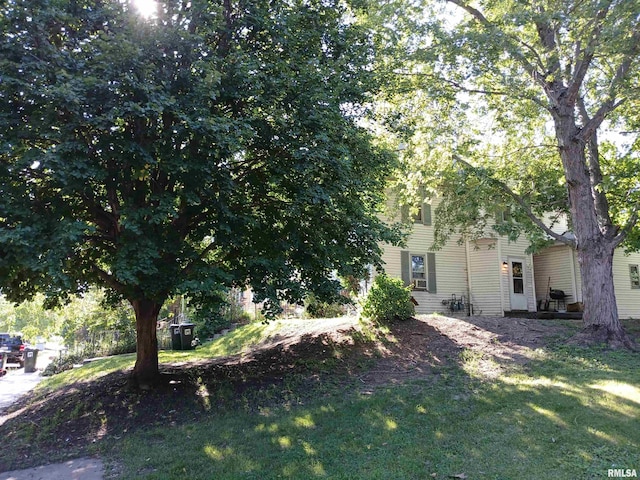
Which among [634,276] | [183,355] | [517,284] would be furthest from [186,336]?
[634,276]

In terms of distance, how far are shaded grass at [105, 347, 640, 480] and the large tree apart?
2.08 metres

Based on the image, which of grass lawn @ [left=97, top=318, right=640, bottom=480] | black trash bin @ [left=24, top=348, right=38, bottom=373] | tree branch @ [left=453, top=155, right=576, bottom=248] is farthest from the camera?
black trash bin @ [left=24, top=348, right=38, bottom=373]

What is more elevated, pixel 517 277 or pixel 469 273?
pixel 469 273

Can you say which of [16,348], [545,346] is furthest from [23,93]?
[16,348]

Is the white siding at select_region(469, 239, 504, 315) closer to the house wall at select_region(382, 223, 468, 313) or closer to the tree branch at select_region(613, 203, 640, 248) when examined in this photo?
the house wall at select_region(382, 223, 468, 313)

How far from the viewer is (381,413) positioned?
277 inches

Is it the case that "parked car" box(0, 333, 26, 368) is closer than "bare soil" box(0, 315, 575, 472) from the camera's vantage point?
No

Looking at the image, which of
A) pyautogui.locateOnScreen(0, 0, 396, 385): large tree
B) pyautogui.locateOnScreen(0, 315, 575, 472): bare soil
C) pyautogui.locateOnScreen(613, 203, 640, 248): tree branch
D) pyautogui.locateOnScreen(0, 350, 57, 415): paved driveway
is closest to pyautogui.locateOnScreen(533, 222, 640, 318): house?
pyautogui.locateOnScreen(0, 315, 575, 472): bare soil

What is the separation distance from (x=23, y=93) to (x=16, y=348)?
23.3 m

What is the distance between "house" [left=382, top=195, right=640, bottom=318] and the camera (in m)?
18.0

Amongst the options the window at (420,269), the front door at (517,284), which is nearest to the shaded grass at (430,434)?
the window at (420,269)

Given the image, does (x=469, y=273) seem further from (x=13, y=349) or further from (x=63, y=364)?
(x=13, y=349)

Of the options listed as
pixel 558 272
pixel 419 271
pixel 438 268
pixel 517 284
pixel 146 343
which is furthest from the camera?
pixel 558 272

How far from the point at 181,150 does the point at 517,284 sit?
1641 cm
